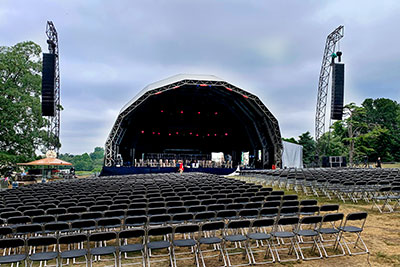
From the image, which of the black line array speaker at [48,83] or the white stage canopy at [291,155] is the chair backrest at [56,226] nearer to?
the black line array speaker at [48,83]

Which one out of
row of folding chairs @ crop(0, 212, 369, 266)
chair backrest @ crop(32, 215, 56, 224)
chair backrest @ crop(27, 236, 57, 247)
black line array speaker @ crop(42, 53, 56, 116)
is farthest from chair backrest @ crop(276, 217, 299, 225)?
black line array speaker @ crop(42, 53, 56, 116)

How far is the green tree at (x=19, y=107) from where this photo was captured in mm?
22219

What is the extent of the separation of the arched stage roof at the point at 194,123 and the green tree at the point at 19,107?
6898mm

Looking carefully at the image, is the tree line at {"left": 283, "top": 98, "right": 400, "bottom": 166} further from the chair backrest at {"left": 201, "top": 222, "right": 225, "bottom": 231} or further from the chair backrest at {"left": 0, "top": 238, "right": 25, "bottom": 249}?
the chair backrest at {"left": 0, "top": 238, "right": 25, "bottom": 249}

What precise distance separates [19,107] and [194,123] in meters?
15.3

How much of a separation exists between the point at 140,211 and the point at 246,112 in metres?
20.8

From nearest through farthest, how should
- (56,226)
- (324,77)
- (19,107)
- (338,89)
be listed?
1. (56,226)
2. (338,89)
3. (19,107)
4. (324,77)

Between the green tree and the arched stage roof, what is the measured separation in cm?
690

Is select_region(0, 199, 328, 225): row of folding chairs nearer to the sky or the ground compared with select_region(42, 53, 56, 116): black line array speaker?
nearer to the ground

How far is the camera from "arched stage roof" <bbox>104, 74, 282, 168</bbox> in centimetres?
2184

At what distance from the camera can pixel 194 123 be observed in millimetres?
28891

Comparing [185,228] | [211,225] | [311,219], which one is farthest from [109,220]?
[311,219]

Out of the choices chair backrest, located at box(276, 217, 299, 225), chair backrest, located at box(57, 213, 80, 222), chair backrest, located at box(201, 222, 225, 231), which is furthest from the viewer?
chair backrest, located at box(57, 213, 80, 222)

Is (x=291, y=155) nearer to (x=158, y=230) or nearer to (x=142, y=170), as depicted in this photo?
(x=142, y=170)
